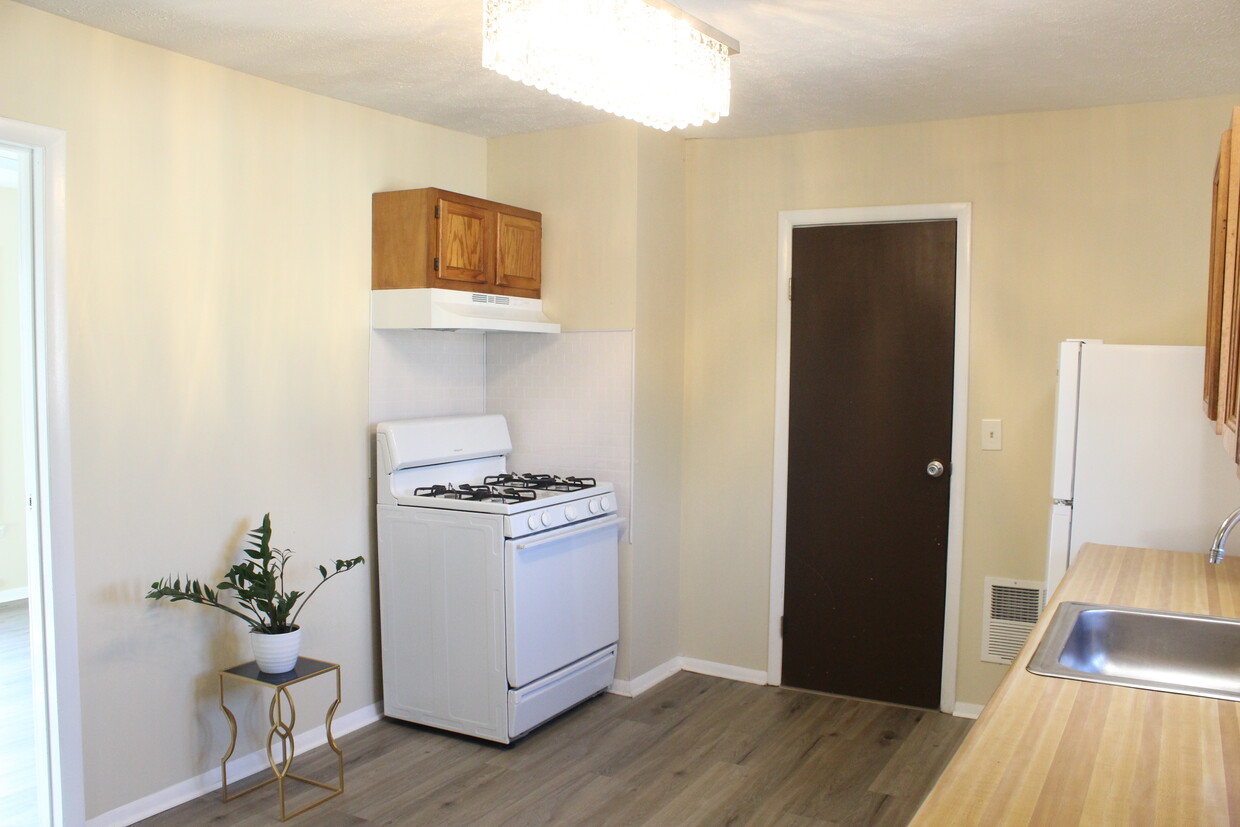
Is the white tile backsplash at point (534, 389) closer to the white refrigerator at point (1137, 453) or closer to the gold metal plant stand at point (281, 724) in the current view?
the gold metal plant stand at point (281, 724)

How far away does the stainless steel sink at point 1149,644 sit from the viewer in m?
1.98

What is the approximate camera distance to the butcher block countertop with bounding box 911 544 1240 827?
1.15 meters

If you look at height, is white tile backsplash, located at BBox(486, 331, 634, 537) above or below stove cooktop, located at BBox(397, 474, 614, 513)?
above

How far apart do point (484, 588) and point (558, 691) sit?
0.55 metres

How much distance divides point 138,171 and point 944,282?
293 centimetres

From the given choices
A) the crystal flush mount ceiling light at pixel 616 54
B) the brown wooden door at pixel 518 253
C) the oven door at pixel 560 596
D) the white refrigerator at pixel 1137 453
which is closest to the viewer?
the crystal flush mount ceiling light at pixel 616 54

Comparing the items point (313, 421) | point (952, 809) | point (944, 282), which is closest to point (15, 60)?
point (313, 421)

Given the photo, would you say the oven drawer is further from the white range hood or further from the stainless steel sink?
the stainless steel sink

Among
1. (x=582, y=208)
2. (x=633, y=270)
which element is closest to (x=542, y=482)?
(x=633, y=270)

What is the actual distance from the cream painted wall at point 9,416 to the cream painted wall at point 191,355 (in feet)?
9.74

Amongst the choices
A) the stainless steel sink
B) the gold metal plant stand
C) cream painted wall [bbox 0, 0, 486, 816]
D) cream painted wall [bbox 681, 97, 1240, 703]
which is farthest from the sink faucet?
cream painted wall [bbox 0, 0, 486, 816]

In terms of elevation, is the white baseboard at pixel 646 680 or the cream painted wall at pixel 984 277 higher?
the cream painted wall at pixel 984 277

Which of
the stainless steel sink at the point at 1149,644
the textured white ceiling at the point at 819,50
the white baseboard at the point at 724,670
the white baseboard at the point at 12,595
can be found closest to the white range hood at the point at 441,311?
the textured white ceiling at the point at 819,50

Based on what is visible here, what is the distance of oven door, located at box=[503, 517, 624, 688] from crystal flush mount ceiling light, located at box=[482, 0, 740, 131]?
5.45 ft
